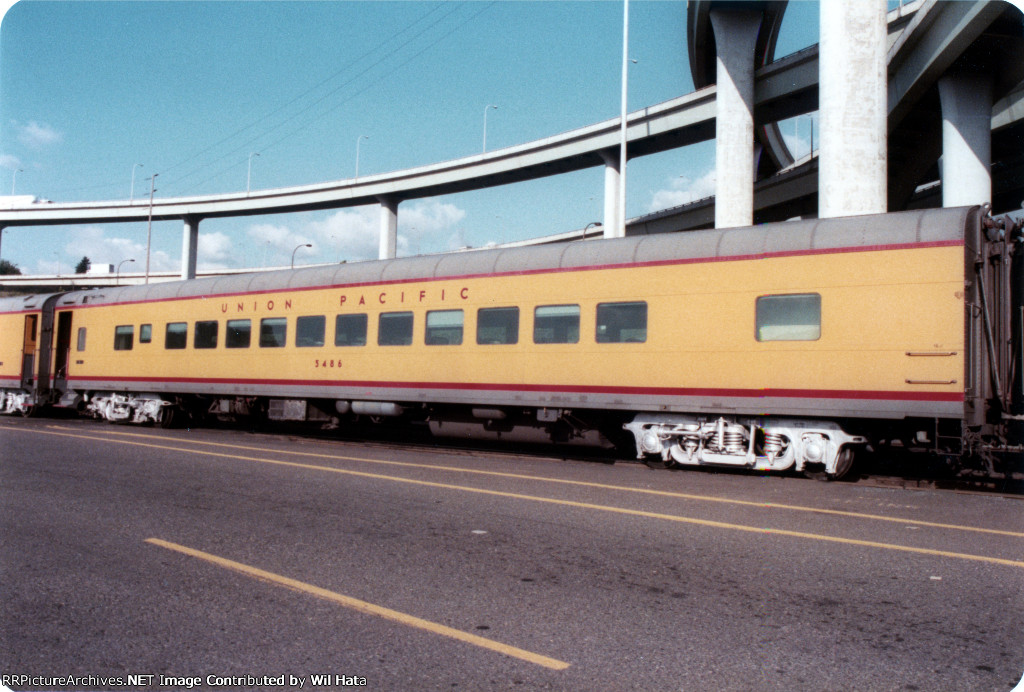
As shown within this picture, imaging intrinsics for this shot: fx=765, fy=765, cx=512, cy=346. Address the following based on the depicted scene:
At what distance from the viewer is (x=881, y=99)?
→ 21.3 meters

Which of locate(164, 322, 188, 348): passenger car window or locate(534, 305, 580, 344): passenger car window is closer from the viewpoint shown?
locate(534, 305, 580, 344): passenger car window

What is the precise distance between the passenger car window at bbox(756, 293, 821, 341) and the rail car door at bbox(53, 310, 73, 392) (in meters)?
19.8

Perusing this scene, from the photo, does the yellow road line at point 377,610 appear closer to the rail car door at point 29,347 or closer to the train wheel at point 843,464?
the train wheel at point 843,464

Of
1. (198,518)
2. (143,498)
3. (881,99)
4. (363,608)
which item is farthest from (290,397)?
(881,99)

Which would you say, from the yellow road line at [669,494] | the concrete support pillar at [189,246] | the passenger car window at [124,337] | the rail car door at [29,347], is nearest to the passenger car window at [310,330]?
the yellow road line at [669,494]

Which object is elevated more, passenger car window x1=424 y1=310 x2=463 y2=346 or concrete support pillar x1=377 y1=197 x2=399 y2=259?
concrete support pillar x1=377 y1=197 x2=399 y2=259

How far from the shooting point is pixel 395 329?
15141mm

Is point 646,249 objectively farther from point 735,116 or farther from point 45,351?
point 735,116

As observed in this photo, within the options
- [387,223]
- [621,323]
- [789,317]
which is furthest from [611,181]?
[789,317]

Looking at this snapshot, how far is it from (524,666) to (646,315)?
28.5ft

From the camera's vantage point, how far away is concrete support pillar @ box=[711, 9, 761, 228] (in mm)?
30516

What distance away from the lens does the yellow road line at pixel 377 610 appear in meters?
4.19

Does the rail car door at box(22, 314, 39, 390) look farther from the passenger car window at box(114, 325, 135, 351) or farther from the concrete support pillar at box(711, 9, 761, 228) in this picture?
the concrete support pillar at box(711, 9, 761, 228)

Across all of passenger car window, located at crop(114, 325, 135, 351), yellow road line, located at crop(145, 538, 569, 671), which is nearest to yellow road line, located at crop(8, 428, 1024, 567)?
yellow road line, located at crop(145, 538, 569, 671)
